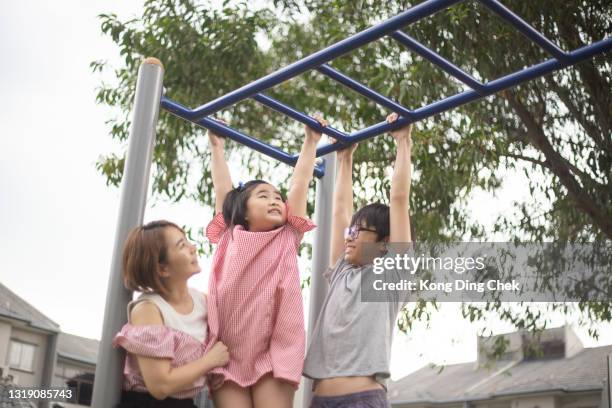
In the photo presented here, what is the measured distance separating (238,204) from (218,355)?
1.49 feet

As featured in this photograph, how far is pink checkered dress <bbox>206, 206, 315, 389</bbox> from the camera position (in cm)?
212

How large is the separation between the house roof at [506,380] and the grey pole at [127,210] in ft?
39.6

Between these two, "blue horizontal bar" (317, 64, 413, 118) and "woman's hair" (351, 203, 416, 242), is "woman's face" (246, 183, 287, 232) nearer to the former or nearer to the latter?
"woman's hair" (351, 203, 416, 242)

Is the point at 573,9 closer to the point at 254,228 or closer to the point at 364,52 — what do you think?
the point at 364,52

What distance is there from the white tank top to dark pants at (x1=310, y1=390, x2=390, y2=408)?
37 centimetres

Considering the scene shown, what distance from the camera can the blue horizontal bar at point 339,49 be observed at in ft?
6.72

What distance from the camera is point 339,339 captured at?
229cm

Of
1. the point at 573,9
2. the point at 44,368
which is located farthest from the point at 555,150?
the point at 44,368

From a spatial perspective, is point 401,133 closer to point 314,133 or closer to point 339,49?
point 314,133

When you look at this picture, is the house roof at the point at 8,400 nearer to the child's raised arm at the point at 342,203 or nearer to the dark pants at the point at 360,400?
the child's raised arm at the point at 342,203

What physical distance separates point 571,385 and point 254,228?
1352 centimetres

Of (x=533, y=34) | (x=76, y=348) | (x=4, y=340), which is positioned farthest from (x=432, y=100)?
(x=76, y=348)

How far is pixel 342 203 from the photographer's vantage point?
283 cm

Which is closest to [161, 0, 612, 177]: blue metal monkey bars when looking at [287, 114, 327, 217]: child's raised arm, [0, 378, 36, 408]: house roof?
[287, 114, 327, 217]: child's raised arm
